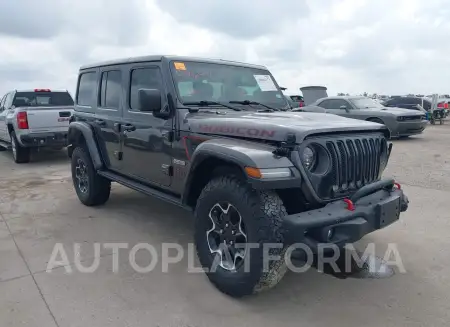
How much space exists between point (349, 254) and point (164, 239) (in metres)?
1.96

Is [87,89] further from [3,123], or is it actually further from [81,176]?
[3,123]

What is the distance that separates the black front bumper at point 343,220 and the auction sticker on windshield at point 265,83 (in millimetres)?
1850

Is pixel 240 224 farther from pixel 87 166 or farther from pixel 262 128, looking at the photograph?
pixel 87 166

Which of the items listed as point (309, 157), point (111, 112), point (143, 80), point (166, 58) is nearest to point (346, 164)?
point (309, 157)

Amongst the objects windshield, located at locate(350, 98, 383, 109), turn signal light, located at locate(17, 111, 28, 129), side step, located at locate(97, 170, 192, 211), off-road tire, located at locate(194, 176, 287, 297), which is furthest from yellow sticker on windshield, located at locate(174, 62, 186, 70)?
windshield, located at locate(350, 98, 383, 109)

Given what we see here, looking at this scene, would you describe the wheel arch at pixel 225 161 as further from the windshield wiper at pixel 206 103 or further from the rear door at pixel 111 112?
the rear door at pixel 111 112

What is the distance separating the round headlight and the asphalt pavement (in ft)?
3.55

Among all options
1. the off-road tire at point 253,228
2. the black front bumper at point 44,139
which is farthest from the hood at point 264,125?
the black front bumper at point 44,139

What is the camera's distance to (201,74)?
4012 millimetres

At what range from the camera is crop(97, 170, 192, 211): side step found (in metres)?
3.74

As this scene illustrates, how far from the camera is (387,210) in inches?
117

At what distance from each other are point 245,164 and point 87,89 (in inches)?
145

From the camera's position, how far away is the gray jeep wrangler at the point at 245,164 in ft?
8.91

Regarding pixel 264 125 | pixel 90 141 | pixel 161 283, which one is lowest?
pixel 161 283
